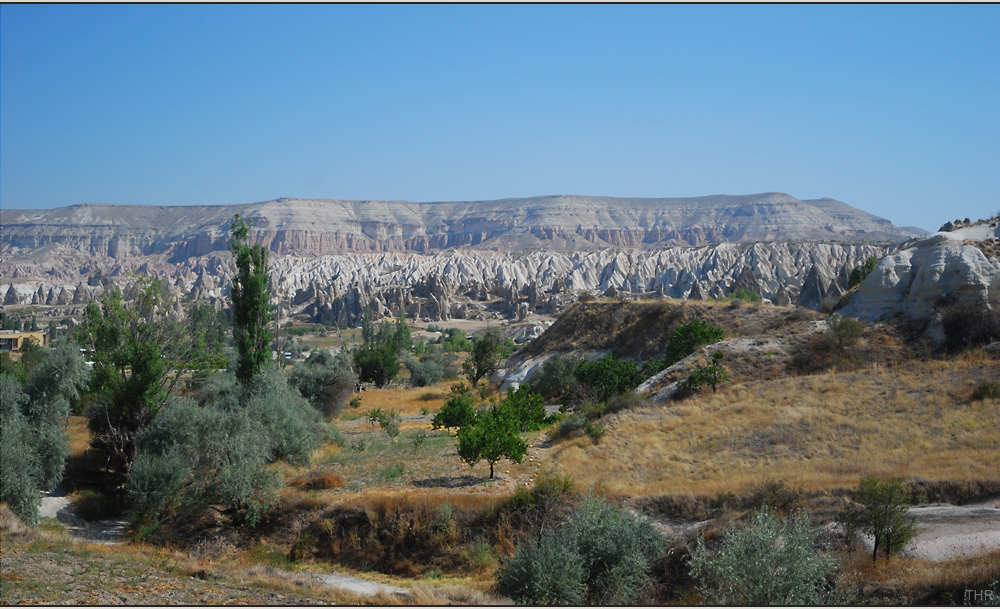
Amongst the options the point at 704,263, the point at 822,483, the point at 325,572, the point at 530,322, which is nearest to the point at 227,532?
the point at 325,572

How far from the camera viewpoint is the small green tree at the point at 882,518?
9977 mm

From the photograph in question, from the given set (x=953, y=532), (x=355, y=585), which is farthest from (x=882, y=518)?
(x=355, y=585)

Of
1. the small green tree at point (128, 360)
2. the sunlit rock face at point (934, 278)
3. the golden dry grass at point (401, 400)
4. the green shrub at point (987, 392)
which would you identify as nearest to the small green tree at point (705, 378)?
the green shrub at point (987, 392)

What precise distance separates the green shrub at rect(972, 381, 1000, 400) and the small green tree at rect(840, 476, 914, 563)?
10772 millimetres

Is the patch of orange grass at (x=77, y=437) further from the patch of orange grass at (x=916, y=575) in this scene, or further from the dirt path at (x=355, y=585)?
the patch of orange grass at (x=916, y=575)

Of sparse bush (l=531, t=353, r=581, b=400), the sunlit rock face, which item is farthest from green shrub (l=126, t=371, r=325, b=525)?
the sunlit rock face

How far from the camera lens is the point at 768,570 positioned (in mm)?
8391

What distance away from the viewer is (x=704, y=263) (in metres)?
112

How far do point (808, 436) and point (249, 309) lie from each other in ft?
55.4

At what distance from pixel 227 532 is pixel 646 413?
13148mm

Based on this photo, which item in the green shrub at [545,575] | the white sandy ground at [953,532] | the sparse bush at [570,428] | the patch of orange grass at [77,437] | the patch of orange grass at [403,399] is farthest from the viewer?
the patch of orange grass at [403,399]

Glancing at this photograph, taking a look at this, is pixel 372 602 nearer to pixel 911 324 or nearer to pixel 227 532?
pixel 227 532

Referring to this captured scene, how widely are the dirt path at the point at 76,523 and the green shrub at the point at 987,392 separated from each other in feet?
71.6

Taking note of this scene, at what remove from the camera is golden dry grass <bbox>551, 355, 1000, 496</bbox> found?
13.9 m
